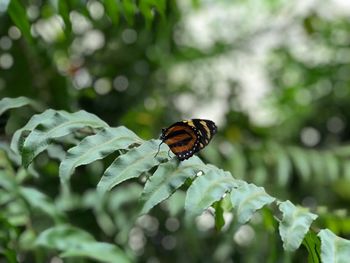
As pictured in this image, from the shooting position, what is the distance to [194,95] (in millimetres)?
2133

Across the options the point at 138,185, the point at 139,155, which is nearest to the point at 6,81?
the point at 138,185

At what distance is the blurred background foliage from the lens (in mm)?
1496

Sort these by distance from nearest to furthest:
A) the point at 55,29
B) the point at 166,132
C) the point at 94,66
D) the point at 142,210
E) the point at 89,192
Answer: the point at 142,210 < the point at 166,132 < the point at 89,192 < the point at 94,66 < the point at 55,29

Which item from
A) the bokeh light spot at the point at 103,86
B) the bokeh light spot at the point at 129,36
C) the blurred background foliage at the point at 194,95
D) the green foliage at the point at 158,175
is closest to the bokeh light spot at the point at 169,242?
the blurred background foliage at the point at 194,95

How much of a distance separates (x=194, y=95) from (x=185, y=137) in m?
1.29

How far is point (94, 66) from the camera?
1.83 metres

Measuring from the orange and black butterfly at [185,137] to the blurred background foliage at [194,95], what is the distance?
275 mm

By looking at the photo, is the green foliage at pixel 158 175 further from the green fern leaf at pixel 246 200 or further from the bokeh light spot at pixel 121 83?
the bokeh light spot at pixel 121 83

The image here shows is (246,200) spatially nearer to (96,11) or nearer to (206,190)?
(206,190)

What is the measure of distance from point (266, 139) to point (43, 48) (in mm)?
643

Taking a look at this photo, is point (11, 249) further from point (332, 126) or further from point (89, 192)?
point (332, 126)

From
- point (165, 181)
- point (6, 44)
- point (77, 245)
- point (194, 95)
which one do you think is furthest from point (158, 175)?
point (194, 95)

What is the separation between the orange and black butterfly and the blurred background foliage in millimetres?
275

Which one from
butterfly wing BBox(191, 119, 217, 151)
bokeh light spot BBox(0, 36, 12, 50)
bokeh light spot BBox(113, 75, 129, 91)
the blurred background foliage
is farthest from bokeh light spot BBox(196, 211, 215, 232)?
butterfly wing BBox(191, 119, 217, 151)
